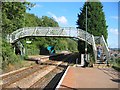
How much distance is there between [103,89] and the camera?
567 inches

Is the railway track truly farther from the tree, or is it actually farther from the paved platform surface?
the tree

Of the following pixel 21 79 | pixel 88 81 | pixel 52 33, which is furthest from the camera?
pixel 52 33

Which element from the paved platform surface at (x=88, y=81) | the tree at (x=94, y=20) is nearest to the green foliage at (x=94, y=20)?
the tree at (x=94, y=20)

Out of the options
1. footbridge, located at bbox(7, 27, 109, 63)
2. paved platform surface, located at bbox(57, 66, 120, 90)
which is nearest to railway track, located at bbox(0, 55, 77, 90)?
paved platform surface, located at bbox(57, 66, 120, 90)

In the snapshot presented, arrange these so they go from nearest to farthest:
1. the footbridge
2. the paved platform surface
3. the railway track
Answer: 1. the paved platform surface
2. the railway track
3. the footbridge

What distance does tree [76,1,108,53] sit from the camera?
150ft

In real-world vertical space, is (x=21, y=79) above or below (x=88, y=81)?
below

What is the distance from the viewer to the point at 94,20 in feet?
152

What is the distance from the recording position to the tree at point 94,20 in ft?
150

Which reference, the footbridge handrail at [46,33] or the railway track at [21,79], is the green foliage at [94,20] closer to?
the footbridge handrail at [46,33]

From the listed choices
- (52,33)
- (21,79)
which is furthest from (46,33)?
(21,79)

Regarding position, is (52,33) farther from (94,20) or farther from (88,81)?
(88,81)

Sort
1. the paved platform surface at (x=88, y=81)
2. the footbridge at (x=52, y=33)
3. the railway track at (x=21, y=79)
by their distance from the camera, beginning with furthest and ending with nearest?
the footbridge at (x=52, y=33)
the railway track at (x=21, y=79)
the paved platform surface at (x=88, y=81)

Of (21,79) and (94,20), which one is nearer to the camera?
(21,79)
